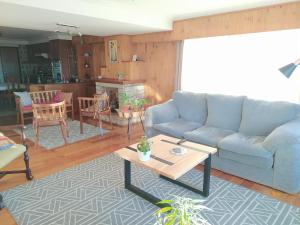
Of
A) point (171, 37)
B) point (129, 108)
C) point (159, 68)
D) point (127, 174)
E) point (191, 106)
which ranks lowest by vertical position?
point (127, 174)

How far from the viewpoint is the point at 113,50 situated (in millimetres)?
5281

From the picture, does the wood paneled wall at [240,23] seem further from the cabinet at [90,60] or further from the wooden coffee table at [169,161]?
the cabinet at [90,60]

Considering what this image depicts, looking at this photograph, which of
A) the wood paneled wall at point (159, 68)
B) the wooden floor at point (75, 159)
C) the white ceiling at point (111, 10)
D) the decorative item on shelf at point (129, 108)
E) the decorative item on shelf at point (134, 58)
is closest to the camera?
the wooden floor at point (75, 159)

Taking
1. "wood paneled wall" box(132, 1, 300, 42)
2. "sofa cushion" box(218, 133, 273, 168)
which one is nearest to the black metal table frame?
"sofa cushion" box(218, 133, 273, 168)

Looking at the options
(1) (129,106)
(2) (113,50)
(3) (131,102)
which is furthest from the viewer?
(2) (113,50)

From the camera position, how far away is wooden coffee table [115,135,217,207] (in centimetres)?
194

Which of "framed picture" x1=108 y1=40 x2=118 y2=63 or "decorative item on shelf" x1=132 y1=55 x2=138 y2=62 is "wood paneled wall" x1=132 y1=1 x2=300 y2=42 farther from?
"framed picture" x1=108 y1=40 x2=118 y2=63

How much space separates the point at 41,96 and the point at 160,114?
3140 mm

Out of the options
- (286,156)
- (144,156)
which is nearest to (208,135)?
(286,156)

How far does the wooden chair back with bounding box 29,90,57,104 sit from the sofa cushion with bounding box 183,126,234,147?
3524 mm

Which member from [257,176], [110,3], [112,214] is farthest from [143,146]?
[110,3]

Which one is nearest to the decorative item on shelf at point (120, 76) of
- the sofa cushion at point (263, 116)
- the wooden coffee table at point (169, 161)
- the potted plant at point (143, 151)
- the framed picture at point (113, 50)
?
→ the framed picture at point (113, 50)

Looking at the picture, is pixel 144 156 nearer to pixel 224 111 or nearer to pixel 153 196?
pixel 153 196

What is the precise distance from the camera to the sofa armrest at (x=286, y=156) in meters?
2.23
